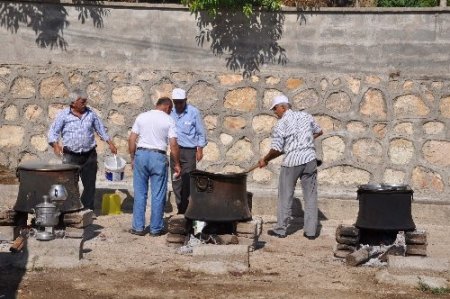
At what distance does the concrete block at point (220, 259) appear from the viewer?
10695mm

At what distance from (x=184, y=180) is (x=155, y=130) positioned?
1.29 metres

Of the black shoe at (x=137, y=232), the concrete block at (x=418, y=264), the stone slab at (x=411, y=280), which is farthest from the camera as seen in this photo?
the black shoe at (x=137, y=232)

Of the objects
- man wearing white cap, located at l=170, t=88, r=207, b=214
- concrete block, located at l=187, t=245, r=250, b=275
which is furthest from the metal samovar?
man wearing white cap, located at l=170, t=88, r=207, b=214

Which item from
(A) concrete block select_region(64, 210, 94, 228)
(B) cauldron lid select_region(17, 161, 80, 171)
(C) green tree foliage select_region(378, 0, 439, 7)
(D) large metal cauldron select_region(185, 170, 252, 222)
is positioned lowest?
(A) concrete block select_region(64, 210, 94, 228)

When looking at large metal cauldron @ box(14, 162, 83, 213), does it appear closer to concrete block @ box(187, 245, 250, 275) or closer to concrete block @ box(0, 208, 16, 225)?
concrete block @ box(0, 208, 16, 225)

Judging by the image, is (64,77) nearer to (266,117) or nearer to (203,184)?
(266,117)

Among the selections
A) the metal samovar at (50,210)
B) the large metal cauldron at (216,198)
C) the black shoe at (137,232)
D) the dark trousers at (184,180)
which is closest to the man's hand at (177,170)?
the dark trousers at (184,180)

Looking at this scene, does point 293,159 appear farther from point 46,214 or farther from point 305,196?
point 46,214

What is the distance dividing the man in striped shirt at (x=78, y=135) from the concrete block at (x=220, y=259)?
3.33 metres

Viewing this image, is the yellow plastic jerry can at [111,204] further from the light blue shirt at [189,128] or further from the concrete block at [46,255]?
the concrete block at [46,255]

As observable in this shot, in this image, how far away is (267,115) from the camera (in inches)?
596

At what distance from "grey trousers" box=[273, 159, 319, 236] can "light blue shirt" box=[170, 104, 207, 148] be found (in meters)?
1.33

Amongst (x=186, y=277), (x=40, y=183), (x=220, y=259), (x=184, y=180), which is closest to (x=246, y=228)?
(x=220, y=259)

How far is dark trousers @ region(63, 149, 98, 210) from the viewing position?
538 inches
